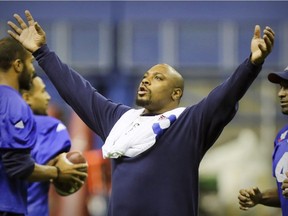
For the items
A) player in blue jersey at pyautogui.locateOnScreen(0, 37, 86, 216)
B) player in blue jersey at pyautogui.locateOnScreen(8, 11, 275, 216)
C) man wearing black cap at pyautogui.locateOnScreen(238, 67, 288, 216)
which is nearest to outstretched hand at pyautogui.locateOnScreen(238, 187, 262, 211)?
man wearing black cap at pyautogui.locateOnScreen(238, 67, 288, 216)

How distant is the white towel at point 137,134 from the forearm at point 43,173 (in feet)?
2.47

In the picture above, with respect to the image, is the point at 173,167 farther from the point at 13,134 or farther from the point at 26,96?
the point at 26,96

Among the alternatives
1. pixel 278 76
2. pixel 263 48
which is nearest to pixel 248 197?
pixel 278 76

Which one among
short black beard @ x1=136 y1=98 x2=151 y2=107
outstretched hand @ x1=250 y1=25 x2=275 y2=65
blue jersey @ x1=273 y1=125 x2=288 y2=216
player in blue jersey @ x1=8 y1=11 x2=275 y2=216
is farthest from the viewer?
blue jersey @ x1=273 y1=125 x2=288 y2=216

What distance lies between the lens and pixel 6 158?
5844mm

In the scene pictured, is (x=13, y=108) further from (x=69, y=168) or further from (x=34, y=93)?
(x=34, y=93)

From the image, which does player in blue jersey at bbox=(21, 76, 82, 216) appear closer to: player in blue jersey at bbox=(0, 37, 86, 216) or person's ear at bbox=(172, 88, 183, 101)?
player in blue jersey at bbox=(0, 37, 86, 216)

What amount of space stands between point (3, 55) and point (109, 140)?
1022 millimetres

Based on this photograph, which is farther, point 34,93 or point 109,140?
point 34,93

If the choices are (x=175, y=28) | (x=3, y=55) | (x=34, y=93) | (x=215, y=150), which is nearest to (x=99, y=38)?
(x=175, y=28)

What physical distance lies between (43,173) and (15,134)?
0.44m

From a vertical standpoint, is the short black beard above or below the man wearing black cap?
above

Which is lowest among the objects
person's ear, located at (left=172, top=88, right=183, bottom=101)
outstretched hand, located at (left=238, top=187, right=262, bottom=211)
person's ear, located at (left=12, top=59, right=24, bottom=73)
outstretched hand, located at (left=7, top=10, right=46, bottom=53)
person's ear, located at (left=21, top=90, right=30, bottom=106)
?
outstretched hand, located at (left=238, top=187, right=262, bottom=211)

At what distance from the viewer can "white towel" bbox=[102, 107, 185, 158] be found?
5383 mm
